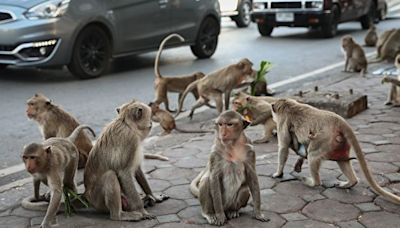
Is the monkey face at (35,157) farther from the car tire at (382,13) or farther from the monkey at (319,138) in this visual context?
the car tire at (382,13)

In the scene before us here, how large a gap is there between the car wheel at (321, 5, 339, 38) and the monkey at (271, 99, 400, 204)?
11921mm

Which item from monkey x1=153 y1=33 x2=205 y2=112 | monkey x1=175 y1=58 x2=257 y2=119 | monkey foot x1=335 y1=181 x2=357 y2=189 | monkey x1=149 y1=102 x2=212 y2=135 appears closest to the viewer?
monkey foot x1=335 y1=181 x2=357 y2=189

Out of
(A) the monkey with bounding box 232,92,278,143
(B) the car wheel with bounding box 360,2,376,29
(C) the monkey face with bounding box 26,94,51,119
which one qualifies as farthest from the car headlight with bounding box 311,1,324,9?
(C) the monkey face with bounding box 26,94,51,119

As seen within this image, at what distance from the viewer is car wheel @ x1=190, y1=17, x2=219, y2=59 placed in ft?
44.8

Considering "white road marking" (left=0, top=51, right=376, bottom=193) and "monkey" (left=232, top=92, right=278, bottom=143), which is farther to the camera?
"monkey" (left=232, top=92, right=278, bottom=143)

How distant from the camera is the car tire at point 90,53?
11.0 meters

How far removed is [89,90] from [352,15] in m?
10.4

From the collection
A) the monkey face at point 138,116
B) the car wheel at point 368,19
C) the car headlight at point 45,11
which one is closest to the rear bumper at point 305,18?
the car wheel at point 368,19

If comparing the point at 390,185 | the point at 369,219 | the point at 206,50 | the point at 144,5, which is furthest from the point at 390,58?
the point at 369,219

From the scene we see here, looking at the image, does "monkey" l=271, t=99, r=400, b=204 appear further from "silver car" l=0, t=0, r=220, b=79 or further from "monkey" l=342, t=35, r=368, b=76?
"monkey" l=342, t=35, r=368, b=76

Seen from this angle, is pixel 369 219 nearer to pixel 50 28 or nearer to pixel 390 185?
pixel 390 185

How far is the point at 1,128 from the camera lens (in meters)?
7.89

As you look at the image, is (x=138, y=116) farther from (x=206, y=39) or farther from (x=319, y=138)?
(x=206, y=39)

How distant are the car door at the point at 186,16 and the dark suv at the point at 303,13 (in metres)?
4.04
